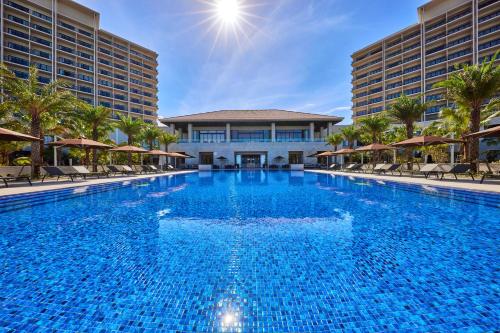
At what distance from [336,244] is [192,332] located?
294 centimetres

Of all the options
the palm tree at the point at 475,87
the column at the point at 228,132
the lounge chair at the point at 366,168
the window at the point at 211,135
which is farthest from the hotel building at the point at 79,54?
the palm tree at the point at 475,87

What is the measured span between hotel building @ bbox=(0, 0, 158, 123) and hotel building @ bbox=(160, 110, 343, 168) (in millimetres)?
15875

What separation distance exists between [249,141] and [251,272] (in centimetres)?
3512

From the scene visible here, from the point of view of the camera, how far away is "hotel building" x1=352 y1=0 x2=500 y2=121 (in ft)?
133

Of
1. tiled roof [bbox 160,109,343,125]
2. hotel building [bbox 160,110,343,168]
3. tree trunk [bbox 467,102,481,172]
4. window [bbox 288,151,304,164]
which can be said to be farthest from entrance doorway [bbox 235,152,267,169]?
tree trunk [bbox 467,102,481,172]

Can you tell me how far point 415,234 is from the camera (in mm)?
4613

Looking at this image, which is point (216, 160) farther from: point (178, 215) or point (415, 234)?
point (415, 234)

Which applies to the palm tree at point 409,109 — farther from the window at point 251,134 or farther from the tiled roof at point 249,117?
the window at point 251,134

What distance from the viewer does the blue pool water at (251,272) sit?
2.18m

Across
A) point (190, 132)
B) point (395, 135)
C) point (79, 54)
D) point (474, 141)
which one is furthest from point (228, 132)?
point (79, 54)

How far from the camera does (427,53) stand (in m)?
47.5

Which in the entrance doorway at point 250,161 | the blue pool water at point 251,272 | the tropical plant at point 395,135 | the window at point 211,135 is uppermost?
the window at point 211,135

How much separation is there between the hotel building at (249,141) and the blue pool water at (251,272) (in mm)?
31397

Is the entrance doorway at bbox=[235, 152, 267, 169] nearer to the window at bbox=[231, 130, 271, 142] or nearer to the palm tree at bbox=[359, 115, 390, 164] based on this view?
the window at bbox=[231, 130, 271, 142]
